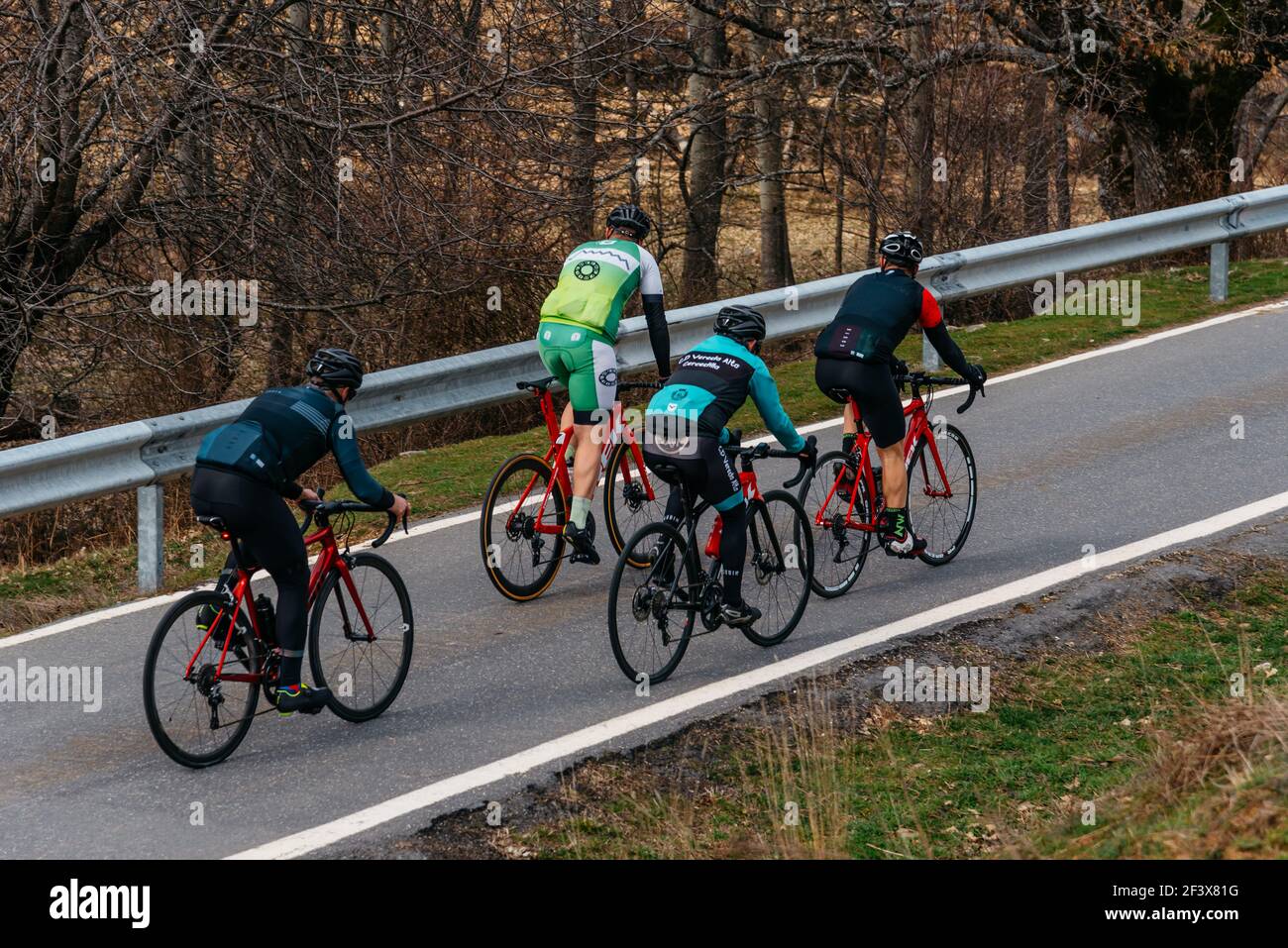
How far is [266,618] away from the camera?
7.19 metres

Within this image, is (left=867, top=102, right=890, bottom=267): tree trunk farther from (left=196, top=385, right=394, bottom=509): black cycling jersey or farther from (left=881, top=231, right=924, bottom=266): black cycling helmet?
(left=196, top=385, right=394, bottom=509): black cycling jersey

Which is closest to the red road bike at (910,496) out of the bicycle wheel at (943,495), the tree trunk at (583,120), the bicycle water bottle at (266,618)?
the bicycle wheel at (943,495)

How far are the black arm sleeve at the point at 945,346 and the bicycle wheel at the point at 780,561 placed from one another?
4.74 ft

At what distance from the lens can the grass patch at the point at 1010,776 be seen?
5727mm

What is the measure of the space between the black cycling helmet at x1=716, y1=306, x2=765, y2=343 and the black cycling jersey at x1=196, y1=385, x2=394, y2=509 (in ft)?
6.57

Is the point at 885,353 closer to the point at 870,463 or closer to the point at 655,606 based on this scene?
the point at 870,463

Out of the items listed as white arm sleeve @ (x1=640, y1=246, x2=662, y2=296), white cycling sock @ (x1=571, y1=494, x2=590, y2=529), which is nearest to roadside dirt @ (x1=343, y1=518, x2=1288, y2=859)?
white cycling sock @ (x1=571, y1=494, x2=590, y2=529)

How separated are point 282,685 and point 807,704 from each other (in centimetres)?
234

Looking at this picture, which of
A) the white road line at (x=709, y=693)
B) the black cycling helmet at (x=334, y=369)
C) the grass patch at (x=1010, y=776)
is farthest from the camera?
the black cycling helmet at (x=334, y=369)

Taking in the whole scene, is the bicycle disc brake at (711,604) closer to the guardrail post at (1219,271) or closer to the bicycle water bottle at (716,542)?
the bicycle water bottle at (716,542)

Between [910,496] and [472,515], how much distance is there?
293 cm

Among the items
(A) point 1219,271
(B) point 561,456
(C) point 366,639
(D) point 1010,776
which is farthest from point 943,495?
(A) point 1219,271

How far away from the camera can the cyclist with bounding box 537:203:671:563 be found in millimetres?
9156

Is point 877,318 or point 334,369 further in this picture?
point 877,318
